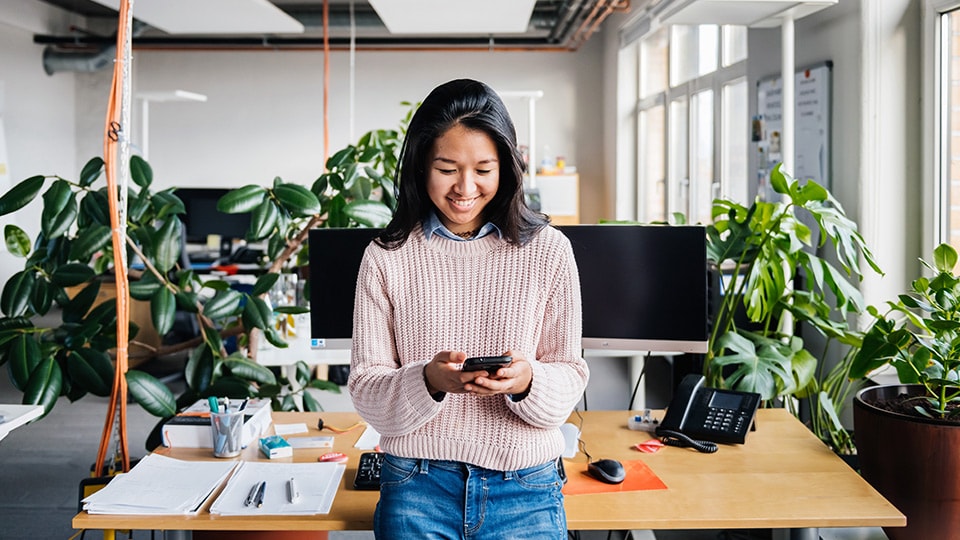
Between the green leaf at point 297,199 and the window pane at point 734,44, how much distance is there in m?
3.43

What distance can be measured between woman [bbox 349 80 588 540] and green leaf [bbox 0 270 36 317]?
162cm

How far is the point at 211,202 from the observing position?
6723 mm

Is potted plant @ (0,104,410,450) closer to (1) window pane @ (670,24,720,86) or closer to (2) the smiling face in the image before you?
(2) the smiling face

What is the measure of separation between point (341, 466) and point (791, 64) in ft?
7.66

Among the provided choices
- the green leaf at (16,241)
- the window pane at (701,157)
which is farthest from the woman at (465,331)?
the window pane at (701,157)

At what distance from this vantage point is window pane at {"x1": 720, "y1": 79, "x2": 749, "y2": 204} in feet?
18.5

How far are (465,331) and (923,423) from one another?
4.08ft

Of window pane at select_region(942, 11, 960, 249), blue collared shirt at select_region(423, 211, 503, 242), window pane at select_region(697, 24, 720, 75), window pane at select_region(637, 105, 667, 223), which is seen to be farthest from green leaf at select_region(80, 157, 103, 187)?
window pane at select_region(637, 105, 667, 223)

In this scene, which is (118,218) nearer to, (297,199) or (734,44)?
(297,199)

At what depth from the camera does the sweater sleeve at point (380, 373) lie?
148 centimetres

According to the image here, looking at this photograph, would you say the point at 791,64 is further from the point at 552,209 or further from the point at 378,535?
the point at 552,209

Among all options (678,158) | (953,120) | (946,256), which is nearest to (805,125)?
(953,120)

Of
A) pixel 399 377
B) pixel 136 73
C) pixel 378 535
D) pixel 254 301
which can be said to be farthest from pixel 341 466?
pixel 136 73

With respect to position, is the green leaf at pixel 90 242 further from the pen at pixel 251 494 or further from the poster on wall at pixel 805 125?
the poster on wall at pixel 805 125
